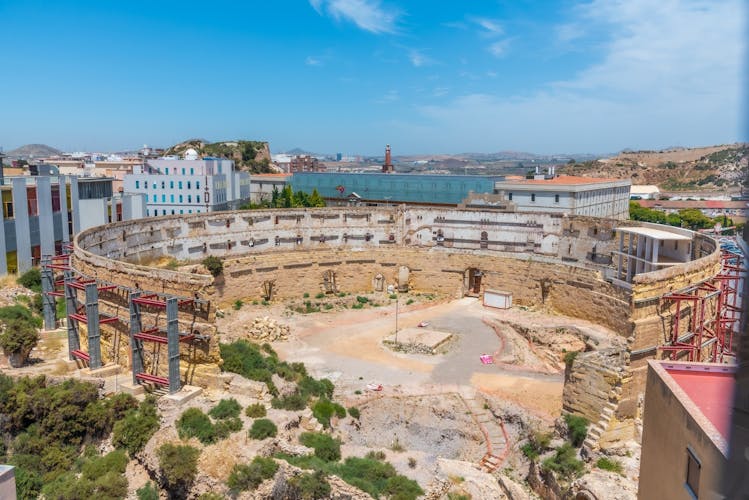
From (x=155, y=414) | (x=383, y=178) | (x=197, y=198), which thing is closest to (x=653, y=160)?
(x=383, y=178)

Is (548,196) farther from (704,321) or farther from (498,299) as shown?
(704,321)

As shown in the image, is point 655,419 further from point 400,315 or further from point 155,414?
point 400,315

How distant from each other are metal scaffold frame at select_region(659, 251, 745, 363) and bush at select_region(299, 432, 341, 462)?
11.2 metres

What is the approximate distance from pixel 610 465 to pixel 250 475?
9.03 metres

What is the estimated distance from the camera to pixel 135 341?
19.8 meters

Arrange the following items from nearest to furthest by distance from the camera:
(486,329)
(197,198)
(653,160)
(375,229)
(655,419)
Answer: (655,419)
(486,329)
(375,229)
(197,198)
(653,160)

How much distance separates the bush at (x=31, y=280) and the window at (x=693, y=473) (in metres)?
30.8

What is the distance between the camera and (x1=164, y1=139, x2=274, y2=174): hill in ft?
311

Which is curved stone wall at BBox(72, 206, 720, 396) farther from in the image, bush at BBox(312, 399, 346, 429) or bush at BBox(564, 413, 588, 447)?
bush at BBox(312, 399, 346, 429)

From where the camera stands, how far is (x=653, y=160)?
141 m

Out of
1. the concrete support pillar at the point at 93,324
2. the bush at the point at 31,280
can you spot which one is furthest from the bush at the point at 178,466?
the bush at the point at 31,280

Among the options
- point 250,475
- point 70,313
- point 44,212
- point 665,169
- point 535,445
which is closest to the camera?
point 250,475

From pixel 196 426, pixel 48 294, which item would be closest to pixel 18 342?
pixel 48 294

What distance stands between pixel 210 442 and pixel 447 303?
20.6 metres
